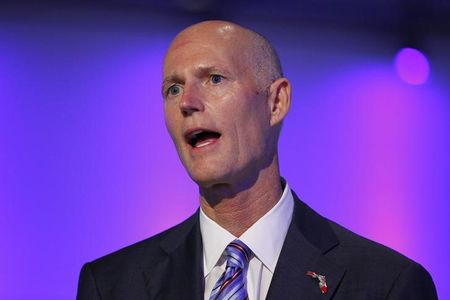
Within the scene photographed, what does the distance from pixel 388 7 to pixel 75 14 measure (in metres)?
1.06

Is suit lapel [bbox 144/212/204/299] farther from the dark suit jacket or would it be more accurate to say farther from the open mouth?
the open mouth

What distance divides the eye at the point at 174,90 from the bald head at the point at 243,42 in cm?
10

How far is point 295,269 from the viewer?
6.25ft

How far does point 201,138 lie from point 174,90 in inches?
5.6

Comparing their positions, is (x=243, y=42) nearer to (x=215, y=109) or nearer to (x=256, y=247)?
(x=215, y=109)

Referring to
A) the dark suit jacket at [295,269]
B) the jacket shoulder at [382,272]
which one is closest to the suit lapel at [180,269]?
the dark suit jacket at [295,269]

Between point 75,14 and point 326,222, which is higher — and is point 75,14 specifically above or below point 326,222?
above

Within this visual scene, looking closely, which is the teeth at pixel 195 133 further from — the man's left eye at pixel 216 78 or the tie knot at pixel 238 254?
the tie knot at pixel 238 254

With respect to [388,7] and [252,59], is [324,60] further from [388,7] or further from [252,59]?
[252,59]

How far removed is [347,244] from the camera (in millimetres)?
1981

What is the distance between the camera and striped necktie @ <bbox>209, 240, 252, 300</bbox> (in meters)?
1.86

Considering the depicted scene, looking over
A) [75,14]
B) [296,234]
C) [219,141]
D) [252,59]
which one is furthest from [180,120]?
[75,14]

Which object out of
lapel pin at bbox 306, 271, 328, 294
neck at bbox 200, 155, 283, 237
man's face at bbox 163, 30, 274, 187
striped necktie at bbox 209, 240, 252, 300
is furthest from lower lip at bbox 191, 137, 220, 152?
lapel pin at bbox 306, 271, 328, 294

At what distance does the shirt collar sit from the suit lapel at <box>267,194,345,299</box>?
0.08ft
